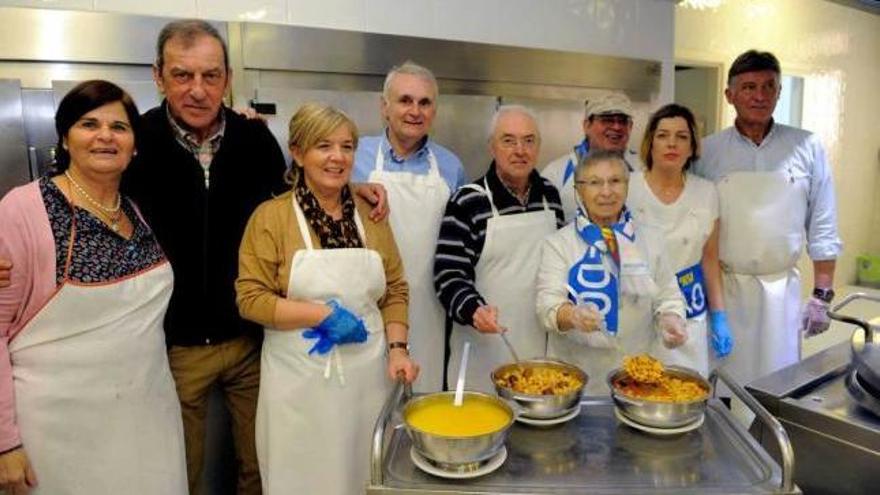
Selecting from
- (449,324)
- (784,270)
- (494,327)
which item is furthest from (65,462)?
(784,270)

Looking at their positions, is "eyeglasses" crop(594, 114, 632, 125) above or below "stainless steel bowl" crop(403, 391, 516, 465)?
above

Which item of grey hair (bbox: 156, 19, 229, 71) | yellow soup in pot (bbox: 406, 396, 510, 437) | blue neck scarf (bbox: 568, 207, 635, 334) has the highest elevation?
grey hair (bbox: 156, 19, 229, 71)

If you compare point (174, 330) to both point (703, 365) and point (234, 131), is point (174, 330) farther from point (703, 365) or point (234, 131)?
point (703, 365)

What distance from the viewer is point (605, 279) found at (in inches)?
69.4

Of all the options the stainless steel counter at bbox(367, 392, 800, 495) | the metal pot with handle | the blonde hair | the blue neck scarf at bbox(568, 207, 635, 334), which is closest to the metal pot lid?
the metal pot with handle

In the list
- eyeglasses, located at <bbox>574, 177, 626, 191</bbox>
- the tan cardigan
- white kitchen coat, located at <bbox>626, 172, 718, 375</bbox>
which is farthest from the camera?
white kitchen coat, located at <bbox>626, 172, 718, 375</bbox>

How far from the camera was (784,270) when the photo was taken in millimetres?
2402

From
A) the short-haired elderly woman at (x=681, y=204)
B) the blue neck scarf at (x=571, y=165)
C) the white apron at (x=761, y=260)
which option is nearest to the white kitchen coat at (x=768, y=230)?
the white apron at (x=761, y=260)

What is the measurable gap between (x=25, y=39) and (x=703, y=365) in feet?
7.52

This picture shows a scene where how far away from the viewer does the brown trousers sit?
1.64 m

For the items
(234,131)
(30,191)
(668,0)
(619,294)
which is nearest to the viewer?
(30,191)

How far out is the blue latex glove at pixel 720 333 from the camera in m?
2.24

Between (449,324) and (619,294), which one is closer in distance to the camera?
(619,294)

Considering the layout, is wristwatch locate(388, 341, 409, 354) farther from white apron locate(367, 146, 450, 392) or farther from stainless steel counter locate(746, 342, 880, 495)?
stainless steel counter locate(746, 342, 880, 495)
